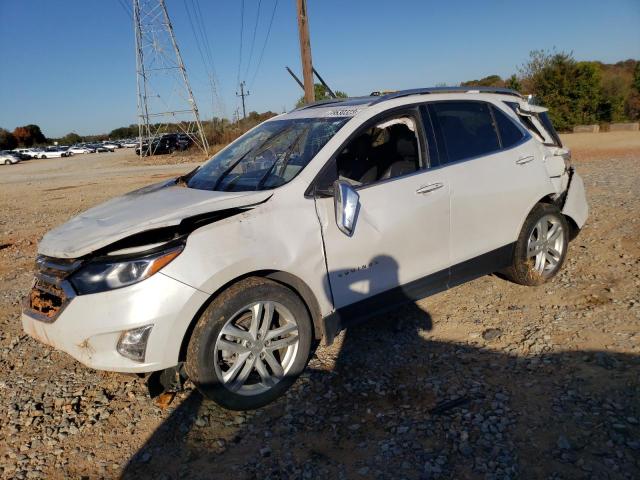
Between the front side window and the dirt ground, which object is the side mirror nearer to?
the front side window

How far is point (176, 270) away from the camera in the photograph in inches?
108

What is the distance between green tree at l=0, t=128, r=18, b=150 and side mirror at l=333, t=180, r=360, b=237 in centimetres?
10218

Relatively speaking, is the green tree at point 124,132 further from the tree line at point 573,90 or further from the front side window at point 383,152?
the front side window at point 383,152

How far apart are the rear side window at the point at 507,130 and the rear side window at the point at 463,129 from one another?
7cm

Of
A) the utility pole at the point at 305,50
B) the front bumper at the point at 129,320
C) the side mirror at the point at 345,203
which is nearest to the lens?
the front bumper at the point at 129,320

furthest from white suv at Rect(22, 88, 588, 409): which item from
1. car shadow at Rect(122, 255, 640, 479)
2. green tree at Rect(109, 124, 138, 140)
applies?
green tree at Rect(109, 124, 138, 140)

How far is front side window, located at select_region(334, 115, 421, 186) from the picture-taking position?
3.70m

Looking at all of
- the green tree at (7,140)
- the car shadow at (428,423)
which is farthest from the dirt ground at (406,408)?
the green tree at (7,140)

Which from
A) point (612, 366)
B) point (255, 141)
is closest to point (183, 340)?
point (255, 141)

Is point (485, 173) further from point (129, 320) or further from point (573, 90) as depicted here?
point (573, 90)

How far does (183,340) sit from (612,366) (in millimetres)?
2700

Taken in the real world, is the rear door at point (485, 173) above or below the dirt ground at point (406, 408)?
above

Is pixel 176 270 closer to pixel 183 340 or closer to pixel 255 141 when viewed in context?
pixel 183 340

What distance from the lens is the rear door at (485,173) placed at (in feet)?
12.7
